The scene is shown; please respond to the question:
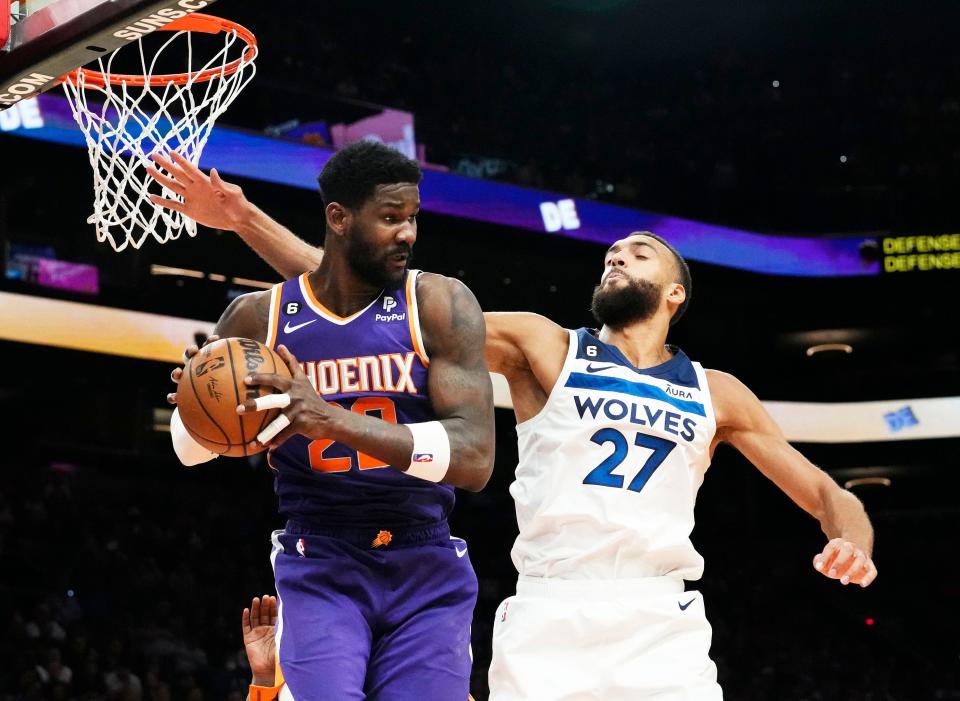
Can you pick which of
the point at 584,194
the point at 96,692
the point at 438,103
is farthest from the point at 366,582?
the point at 438,103

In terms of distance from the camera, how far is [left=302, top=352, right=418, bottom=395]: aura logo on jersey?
335 centimetres

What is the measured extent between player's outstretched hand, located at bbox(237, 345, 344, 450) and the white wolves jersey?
152 cm

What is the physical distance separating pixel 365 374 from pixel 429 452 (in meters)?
0.35

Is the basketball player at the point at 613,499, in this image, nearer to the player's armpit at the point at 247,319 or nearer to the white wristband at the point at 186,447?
the player's armpit at the point at 247,319

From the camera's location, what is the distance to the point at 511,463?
60.5 ft

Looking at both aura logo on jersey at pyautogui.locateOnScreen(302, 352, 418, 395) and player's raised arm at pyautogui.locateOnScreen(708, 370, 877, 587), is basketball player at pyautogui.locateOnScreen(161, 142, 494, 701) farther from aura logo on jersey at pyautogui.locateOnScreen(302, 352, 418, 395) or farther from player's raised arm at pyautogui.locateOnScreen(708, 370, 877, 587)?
player's raised arm at pyautogui.locateOnScreen(708, 370, 877, 587)

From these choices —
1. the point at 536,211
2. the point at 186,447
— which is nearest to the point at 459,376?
the point at 186,447

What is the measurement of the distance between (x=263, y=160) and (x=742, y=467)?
9777 millimetres

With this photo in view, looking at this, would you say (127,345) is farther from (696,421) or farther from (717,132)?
(696,421)

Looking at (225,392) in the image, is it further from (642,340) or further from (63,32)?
(642,340)

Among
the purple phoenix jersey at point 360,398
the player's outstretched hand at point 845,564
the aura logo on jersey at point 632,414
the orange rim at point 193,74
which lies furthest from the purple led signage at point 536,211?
the player's outstretched hand at point 845,564

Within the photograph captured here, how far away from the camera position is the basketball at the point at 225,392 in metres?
2.92

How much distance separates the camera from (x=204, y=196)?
465 centimetres

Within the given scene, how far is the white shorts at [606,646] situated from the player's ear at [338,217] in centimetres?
144
